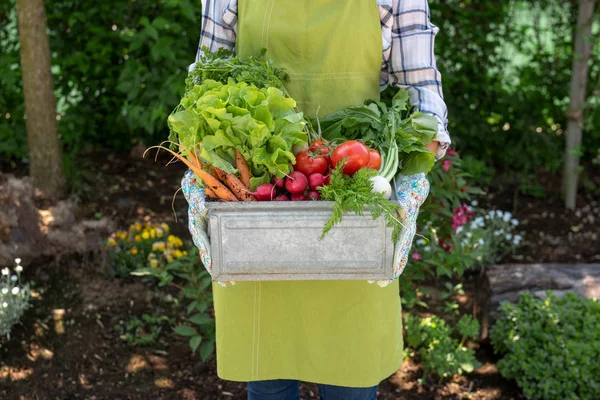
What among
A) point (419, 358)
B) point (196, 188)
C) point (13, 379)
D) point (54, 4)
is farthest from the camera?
point (54, 4)

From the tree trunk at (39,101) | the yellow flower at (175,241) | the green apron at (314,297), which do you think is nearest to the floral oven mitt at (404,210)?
the green apron at (314,297)

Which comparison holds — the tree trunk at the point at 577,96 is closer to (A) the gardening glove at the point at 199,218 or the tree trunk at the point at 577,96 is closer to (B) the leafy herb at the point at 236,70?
(B) the leafy herb at the point at 236,70

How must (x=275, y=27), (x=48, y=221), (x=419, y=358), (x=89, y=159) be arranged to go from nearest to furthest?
(x=275, y=27) → (x=419, y=358) → (x=48, y=221) → (x=89, y=159)

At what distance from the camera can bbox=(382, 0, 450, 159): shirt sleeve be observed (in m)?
1.91

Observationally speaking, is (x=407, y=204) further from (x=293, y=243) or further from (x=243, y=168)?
(x=243, y=168)

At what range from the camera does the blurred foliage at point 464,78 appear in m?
4.55

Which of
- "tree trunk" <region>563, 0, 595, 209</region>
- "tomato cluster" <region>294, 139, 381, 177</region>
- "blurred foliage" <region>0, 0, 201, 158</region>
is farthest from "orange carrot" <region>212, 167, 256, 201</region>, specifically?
"tree trunk" <region>563, 0, 595, 209</region>

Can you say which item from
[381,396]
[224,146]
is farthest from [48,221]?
[224,146]

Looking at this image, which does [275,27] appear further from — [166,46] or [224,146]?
[166,46]

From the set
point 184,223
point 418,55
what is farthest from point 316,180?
point 184,223

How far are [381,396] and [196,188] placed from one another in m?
1.67

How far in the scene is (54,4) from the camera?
4.61m

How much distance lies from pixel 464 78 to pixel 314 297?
3106mm

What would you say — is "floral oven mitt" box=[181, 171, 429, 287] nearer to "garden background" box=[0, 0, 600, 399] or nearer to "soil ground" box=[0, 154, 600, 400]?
"garden background" box=[0, 0, 600, 399]
